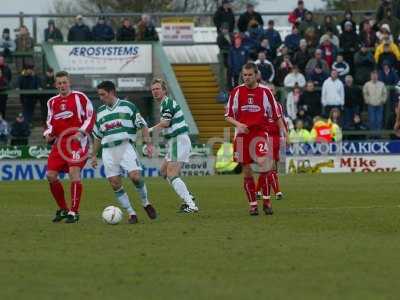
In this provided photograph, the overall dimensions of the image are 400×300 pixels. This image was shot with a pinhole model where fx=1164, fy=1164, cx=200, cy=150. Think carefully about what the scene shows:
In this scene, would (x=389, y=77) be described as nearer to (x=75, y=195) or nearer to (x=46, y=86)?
(x=46, y=86)

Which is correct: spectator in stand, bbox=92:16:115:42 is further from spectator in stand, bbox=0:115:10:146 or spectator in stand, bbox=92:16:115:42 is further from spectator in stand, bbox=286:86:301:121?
spectator in stand, bbox=286:86:301:121

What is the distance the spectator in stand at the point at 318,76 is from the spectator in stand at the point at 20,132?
876 cm

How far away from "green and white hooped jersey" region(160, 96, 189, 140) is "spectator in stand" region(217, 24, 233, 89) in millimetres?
19827

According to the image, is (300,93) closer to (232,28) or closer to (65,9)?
(232,28)

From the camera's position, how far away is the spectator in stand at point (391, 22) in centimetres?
3822

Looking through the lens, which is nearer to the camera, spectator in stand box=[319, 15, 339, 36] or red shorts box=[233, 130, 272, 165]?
red shorts box=[233, 130, 272, 165]

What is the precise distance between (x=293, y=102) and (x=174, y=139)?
56.8 feet

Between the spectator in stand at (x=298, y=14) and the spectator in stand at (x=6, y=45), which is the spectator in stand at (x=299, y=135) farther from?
the spectator in stand at (x=6, y=45)

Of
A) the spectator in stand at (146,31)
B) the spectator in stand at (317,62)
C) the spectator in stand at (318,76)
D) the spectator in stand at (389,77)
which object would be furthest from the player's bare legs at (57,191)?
the spectator in stand at (146,31)

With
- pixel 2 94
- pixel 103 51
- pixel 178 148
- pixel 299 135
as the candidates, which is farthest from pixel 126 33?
pixel 178 148

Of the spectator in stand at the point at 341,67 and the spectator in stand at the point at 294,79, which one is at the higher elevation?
the spectator in stand at the point at 341,67

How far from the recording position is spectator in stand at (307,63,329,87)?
1401 inches

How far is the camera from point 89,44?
1491 inches

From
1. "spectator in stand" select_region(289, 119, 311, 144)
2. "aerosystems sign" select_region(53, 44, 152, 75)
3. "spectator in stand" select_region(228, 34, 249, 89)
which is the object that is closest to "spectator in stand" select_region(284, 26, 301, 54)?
"spectator in stand" select_region(228, 34, 249, 89)
